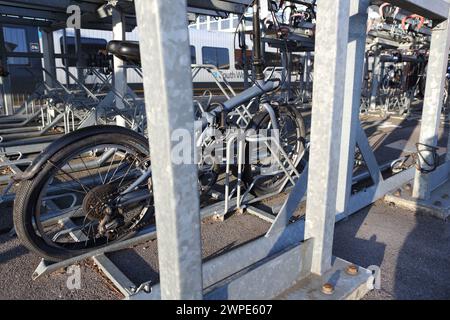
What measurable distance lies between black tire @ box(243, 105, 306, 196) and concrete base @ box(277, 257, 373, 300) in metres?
1.29

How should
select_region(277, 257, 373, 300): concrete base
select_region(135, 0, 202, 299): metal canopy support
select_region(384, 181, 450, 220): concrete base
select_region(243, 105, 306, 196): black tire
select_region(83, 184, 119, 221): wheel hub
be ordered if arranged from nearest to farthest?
select_region(135, 0, 202, 299): metal canopy support
select_region(277, 257, 373, 300): concrete base
select_region(83, 184, 119, 221): wheel hub
select_region(384, 181, 450, 220): concrete base
select_region(243, 105, 306, 196): black tire

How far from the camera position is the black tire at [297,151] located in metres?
3.04

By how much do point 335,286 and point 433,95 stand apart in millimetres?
1944

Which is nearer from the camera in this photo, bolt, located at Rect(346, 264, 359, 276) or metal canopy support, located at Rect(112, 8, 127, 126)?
bolt, located at Rect(346, 264, 359, 276)

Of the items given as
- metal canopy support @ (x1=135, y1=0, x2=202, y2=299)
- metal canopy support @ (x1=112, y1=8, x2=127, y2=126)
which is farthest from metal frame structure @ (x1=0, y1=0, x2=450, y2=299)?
metal canopy support @ (x1=112, y1=8, x2=127, y2=126)

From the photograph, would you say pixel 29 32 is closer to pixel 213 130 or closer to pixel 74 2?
pixel 74 2

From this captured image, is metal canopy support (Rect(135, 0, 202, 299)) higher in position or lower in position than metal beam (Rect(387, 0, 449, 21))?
lower

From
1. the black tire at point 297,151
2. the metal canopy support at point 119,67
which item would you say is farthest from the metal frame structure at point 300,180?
the metal canopy support at point 119,67

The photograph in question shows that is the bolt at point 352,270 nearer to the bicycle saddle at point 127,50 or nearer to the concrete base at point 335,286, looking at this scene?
the concrete base at point 335,286

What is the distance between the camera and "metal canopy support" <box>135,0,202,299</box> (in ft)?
3.16

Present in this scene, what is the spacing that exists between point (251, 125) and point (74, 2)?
3.20 m

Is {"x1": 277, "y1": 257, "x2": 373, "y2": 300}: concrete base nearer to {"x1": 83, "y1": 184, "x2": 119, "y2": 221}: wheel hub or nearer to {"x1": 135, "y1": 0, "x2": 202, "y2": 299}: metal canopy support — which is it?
{"x1": 135, "y1": 0, "x2": 202, "y2": 299}: metal canopy support

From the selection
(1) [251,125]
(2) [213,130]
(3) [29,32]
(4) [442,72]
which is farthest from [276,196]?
(3) [29,32]
